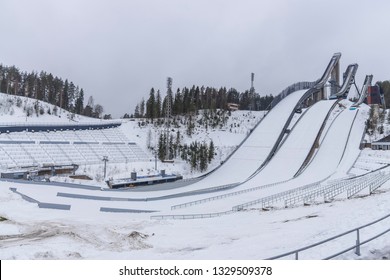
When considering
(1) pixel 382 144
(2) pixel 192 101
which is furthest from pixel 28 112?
(1) pixel 382 144

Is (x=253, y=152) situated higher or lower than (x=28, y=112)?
lower

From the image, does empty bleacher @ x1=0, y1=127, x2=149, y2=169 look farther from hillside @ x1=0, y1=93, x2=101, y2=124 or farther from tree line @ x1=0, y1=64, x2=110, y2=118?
tree line @ x1=0, y1=64, x2=110, y2=118

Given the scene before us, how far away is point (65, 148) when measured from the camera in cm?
3045

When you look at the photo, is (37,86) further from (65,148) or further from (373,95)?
(373,95)

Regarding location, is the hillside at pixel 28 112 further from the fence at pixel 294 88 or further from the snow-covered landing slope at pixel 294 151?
the fence at pixel 294 88

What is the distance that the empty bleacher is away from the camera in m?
26.6

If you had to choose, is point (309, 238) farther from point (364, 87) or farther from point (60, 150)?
point (364, 87)

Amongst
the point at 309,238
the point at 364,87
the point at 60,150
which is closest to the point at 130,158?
the point at 60,150

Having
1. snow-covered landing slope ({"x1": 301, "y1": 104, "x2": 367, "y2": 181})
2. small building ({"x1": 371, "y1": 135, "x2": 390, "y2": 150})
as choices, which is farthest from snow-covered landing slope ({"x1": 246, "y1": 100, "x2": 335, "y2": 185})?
small building ({"x1": 371, "y1": 135, "x2": 390, "y2": 150})

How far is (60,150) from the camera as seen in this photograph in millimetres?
29797

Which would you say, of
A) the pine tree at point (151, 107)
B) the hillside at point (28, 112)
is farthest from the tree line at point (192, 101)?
the hillside at point (28, 112)

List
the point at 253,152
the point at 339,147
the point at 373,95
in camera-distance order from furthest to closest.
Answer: the point at 373,95
the point at 253,152
the point at 339,147
